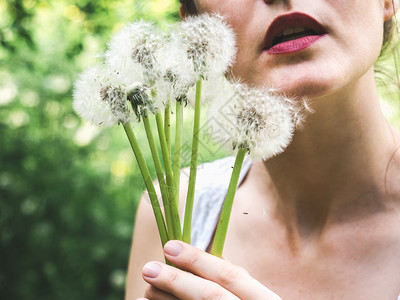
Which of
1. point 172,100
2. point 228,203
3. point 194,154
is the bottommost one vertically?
point 228,203

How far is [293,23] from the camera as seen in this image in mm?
1147

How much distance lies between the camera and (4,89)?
3.44 metres

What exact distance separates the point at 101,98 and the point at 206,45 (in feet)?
0.83

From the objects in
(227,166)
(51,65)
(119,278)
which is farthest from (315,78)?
(51,65)

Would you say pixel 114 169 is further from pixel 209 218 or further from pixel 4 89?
pixel 209 218

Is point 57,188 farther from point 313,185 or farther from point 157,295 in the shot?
point 157,295

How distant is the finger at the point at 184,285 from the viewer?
0.95 meters

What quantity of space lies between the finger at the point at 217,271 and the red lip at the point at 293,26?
54cm

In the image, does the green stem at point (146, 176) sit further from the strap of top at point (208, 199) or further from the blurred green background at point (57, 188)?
the blurred green background at point (57, 188)

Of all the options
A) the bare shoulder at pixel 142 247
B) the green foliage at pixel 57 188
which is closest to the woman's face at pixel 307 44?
the bare shoulder at pixel 142 247

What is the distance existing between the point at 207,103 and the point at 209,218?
0.72 metres

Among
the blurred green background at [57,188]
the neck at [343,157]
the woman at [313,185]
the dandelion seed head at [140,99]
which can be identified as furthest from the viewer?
the blurred green background at [57,188]

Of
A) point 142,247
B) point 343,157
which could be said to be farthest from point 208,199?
point 343,157

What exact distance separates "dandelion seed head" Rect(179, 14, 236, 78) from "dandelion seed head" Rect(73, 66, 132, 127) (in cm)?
17
